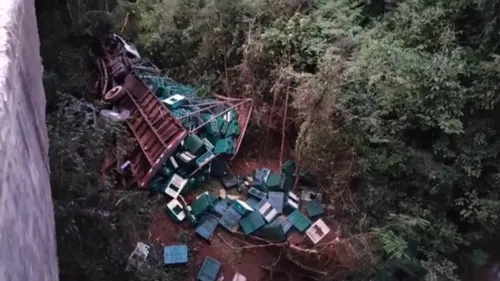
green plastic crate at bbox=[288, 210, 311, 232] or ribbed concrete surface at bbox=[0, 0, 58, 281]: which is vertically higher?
ribbed concrete surface at bbox=[0, 0, 58, 281]

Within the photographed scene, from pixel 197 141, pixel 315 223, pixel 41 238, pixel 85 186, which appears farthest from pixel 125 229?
pixel 41 238

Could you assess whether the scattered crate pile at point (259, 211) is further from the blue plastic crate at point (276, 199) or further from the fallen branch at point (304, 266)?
the fallen branch at point (304, 266)

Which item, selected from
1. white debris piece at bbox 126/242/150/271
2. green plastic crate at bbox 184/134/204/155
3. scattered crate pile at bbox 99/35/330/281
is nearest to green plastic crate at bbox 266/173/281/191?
scattered crate pile at bbox 99/35/330/281

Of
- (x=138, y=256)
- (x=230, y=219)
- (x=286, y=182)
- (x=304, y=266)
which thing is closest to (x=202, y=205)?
(x=230, y=219)

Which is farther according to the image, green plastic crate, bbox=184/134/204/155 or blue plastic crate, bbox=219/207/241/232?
green plastic crate, bbox=184/134/204/155

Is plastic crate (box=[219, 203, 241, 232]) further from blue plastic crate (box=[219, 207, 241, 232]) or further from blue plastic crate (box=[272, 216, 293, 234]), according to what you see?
blue plastic crate (box=[272, 216, 293, 234])

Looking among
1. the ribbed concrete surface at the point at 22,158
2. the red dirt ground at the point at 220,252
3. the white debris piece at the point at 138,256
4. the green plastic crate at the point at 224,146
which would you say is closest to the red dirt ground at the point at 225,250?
the red dirt ground at the point at 220,252

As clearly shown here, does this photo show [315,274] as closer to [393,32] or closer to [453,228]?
[453,228]
